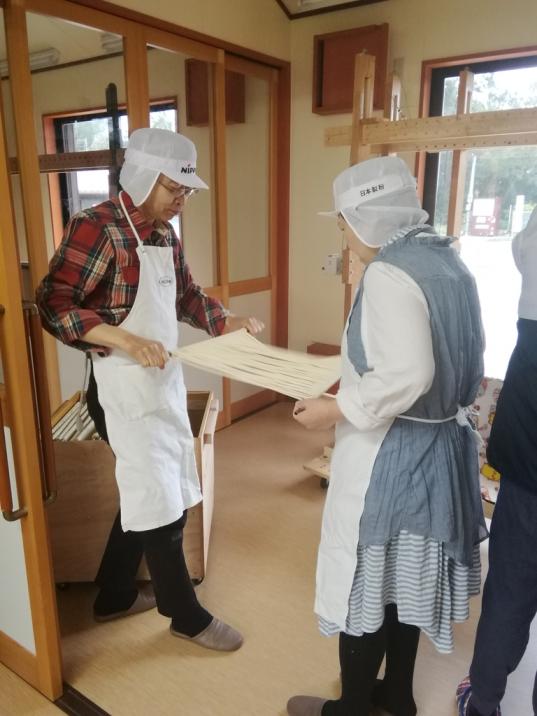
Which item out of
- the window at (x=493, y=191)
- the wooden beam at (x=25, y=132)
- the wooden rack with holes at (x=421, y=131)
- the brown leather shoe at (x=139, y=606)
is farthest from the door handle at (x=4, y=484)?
the window at (x=493, y=191)

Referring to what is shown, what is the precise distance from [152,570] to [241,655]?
401mm

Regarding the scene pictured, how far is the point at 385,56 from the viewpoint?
3160mm

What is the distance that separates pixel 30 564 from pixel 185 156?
1153 mm

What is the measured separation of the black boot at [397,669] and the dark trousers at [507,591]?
0.53 ft

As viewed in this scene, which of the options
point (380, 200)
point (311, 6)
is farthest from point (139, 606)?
point (311, 6)

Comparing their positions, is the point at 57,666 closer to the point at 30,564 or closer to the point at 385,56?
the point at 30,564

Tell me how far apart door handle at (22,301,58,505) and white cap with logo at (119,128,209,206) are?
0.42 metres

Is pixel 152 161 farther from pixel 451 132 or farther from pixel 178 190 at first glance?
pixel 451 132

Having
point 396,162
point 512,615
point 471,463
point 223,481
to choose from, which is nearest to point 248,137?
point 223,481

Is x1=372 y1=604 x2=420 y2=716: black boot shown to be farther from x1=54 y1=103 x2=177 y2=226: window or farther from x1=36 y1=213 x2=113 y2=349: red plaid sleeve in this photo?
x1=54 y1=103 x2=177 y2=226: window

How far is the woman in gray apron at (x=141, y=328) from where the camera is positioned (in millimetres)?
1480

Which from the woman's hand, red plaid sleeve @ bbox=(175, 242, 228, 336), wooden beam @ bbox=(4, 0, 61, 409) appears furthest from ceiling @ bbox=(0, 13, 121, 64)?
the woman's hand

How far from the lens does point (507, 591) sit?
1312 millimetres

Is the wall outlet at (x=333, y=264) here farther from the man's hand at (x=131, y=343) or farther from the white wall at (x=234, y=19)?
the man's hand at (x=131, y=343)
